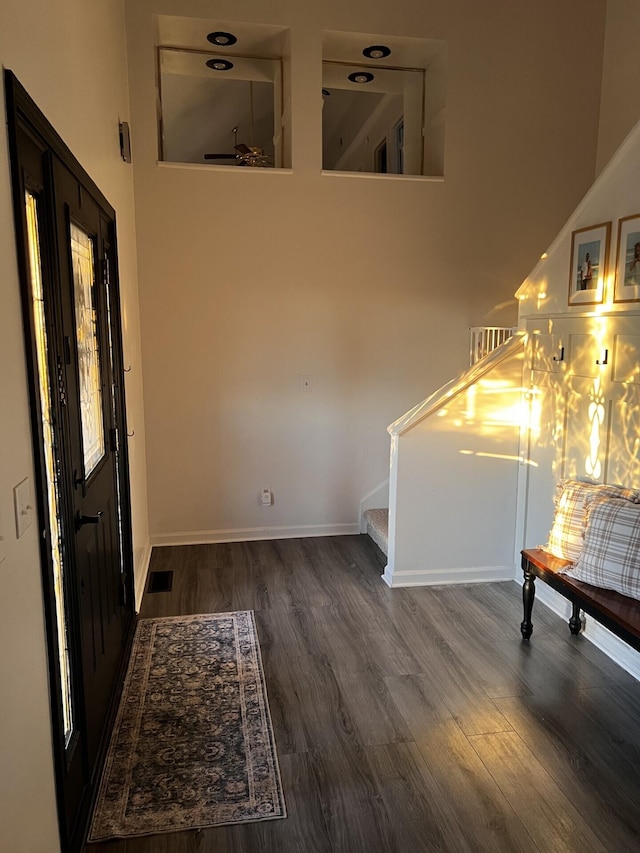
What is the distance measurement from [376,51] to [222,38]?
3.56 ft

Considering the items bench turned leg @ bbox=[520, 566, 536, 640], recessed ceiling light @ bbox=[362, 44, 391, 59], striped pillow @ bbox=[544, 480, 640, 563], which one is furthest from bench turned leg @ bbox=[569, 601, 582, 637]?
recessed ceiling light @ bbox=[362, 44, 391, 59]

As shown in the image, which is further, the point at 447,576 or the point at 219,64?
the point at 219,64

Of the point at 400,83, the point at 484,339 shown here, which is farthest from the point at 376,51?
the point at 484,339

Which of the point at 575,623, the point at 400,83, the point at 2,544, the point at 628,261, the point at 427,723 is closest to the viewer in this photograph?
the point at 2,544

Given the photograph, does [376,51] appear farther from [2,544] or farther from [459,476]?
[2,544]

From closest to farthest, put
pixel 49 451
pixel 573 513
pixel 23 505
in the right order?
pixel 23 505, pixel 49 451, pixel 573 513

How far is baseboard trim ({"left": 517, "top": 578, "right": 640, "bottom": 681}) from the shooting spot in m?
2.89

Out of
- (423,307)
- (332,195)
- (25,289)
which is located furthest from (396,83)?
(25,289)

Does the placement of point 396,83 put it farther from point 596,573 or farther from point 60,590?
point 60,590

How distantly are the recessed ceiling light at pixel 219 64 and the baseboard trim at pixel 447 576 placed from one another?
3.74 m

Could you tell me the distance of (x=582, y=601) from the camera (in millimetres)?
2646

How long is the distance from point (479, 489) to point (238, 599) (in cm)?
160

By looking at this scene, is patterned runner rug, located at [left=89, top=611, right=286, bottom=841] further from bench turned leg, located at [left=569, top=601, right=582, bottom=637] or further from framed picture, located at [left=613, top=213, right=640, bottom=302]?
framed picture, located at [left=613, top=213, right=640, bottom=302]

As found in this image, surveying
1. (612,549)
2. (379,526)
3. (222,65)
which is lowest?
(379,526)
